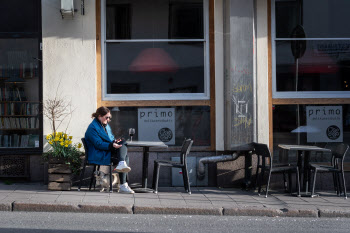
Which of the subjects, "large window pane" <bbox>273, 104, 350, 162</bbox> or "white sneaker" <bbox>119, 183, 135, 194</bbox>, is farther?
"large window pane" <bbox>273, 104, 350, 162</bbox>

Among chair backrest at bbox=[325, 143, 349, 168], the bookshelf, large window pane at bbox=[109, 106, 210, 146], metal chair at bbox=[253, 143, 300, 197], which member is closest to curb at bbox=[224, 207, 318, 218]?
metal chair at bbox=[253, 143, 300, 197]

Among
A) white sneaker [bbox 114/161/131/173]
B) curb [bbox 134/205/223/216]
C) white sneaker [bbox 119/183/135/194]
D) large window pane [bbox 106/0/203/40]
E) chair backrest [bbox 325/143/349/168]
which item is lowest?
curb [bbox 134/205/223/216]

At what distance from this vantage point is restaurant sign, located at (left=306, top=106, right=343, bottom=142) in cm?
1027

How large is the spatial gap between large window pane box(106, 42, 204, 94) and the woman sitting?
1287 mm

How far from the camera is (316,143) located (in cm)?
1029

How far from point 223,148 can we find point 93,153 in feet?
8.47

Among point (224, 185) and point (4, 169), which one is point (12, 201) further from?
point (224, 185)

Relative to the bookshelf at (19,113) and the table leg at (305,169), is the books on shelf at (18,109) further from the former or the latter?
the table leg at (305,169)

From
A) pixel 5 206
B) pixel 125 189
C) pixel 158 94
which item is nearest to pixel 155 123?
pixel 158 94

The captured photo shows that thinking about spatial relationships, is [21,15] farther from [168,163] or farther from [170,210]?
[170,210]

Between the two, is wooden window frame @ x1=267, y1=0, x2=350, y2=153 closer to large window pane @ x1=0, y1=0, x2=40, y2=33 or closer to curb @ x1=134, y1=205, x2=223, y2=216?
curb @ x1=134, y1=205, x2=223, y2=216

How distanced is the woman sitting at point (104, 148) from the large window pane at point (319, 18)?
407 centimetres

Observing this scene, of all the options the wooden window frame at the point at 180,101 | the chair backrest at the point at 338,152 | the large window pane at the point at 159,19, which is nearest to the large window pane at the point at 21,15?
the wooden window frame at the point at 180,101

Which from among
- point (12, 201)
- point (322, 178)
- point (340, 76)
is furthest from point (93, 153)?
point (340, 76)
